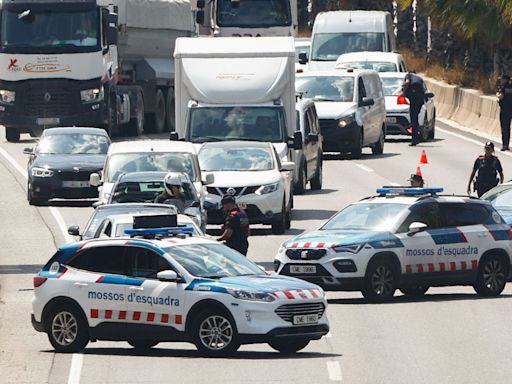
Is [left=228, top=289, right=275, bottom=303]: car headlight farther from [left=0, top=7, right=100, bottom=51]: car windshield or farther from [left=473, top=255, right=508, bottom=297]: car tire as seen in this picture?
[left=0, top=7, right=100, bottom=51]: car windshield

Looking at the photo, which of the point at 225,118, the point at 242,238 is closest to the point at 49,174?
the point at 225,118

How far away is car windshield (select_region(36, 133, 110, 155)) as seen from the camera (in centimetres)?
3688

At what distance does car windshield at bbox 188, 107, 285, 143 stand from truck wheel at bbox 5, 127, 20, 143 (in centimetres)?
1583

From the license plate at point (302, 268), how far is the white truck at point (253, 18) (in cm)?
2876

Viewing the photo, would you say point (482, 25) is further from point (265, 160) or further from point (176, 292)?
point (176, 292)

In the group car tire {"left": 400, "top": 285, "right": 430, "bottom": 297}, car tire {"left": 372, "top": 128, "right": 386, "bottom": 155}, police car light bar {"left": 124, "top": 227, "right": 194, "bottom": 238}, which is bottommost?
car tire {"left": 372, "top": 128, "right": 386, "bottom": 155}

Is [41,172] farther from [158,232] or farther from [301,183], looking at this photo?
[158,232]

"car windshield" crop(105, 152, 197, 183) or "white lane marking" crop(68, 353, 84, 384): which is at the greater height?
"white lane marking" crop(68, 353, 84, 384)

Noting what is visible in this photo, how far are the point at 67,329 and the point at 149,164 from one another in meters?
10.9

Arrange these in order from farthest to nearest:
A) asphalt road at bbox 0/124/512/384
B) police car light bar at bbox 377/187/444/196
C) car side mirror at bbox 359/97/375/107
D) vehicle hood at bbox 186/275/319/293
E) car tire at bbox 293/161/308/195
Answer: car side mirror at bbox 359/97/375/107 → car tire at bbox 293/161/308/195 → police car light bar at bbox 377/187/444/196 → vehicle hood at bbox 186/275/319/293 → asphalt road at bbox 0/124/512/384

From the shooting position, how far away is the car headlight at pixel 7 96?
A: 1795 inches

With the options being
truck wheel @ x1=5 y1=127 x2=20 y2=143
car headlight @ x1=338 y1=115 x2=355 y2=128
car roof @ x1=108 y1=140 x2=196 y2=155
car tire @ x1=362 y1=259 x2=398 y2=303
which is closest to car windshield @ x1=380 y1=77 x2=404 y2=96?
car headlight @ x1=338 y1=115 x2=355 y2=128

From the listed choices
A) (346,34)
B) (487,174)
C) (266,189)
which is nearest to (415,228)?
(266,189)

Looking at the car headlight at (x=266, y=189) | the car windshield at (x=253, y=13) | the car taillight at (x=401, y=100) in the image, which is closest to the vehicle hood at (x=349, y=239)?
the car headlight at (x=266, y=189)
